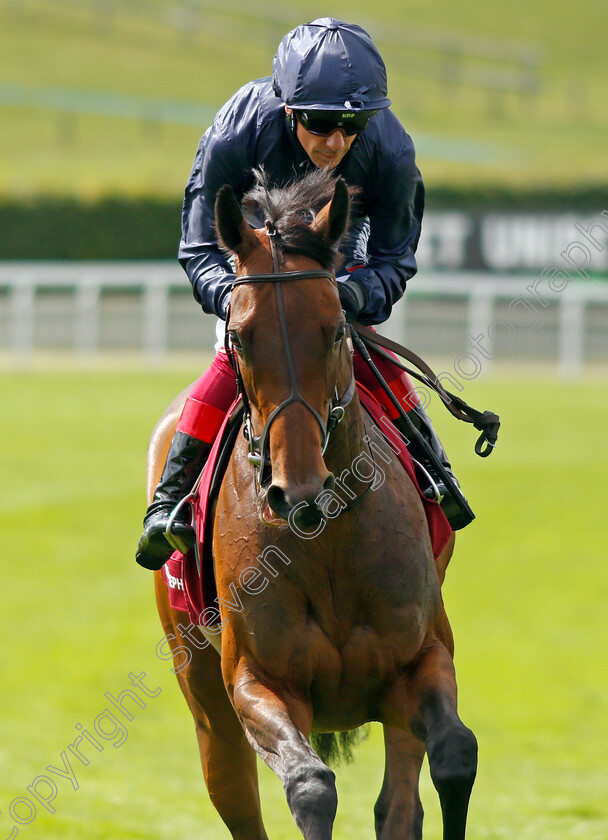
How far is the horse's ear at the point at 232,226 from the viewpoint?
373 centimetres

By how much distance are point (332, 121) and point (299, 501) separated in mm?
1430

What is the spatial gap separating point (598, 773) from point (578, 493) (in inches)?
234

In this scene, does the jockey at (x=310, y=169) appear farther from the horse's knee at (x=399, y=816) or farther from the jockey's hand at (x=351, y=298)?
the horse's knee at (x=399, y=816)

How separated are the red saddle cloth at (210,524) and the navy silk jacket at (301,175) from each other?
363 millimetres

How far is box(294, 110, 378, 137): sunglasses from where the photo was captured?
13.7 feet

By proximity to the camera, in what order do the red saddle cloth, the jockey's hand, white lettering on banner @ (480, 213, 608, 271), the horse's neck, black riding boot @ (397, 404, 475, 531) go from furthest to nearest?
white lettering on banner @ (480, 213, 608, 271) → black riding boot @ (397, 404, 475, 531) → the red saddle cloth → the jockey's hand → the horse's neck

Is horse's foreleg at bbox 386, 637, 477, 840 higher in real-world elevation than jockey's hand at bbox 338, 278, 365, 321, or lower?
lower

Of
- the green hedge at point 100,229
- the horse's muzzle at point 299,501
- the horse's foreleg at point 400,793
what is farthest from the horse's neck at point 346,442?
the green hedge at point 100,229

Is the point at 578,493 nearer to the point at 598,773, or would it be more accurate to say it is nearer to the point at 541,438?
the point at 541,438

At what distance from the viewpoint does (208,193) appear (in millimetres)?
4480

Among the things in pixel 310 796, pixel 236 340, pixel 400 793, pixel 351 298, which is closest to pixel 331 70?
pixel 351 298

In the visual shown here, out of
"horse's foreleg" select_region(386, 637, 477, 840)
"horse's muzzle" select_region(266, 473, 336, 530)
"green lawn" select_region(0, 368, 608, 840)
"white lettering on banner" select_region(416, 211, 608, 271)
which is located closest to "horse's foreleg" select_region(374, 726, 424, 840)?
"horse's foreleg" select_region(386, 637, 477, 840)

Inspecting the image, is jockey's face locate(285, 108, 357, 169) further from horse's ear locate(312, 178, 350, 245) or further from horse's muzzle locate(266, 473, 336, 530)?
horse's muzzle locate(266, 473, 336, 530)

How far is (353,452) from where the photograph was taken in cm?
401
